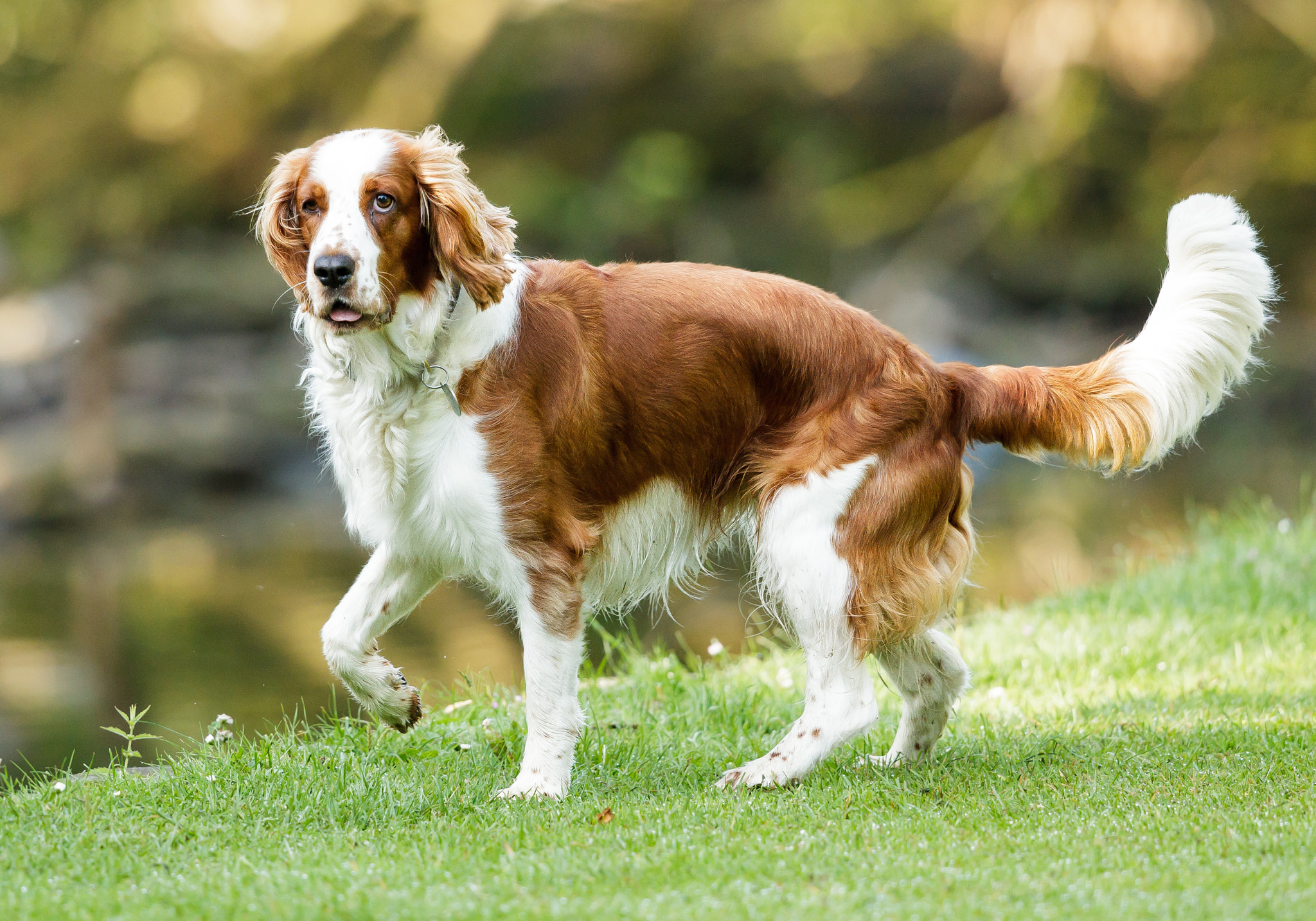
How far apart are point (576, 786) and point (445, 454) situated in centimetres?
107

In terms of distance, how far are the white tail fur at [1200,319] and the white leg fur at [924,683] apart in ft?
2.84

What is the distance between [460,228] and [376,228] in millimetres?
238

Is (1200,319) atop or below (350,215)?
below

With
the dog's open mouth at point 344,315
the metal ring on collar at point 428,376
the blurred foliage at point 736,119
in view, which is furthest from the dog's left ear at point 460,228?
the blurred foliage at point 736,119

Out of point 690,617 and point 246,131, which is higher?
point 246,131

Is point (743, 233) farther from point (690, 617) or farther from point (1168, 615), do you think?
point (1168, 615)

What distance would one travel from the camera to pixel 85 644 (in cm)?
831

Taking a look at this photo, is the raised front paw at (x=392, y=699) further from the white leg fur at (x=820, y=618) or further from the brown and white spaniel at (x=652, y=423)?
the white leg fur at (x=820, y=618)

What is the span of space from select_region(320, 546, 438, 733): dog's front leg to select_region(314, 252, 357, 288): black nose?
35.9 inches

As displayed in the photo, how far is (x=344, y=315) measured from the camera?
369 centimetres

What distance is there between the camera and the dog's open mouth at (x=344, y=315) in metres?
3.68

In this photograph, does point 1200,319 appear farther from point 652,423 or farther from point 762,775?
point 762,775

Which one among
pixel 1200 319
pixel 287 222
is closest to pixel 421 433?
pixel 287 222

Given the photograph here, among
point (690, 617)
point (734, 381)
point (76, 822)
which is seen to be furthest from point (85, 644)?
point (734, 381)
